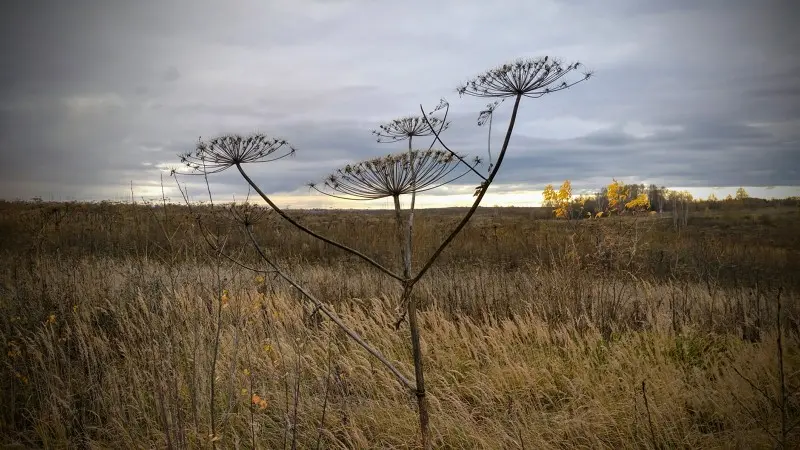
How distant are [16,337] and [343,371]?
Answer: 427cm

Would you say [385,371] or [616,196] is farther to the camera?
[616,196]

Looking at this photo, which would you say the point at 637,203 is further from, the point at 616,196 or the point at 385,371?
the point at 385,371

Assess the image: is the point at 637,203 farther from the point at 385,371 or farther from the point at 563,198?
the point at 385,371

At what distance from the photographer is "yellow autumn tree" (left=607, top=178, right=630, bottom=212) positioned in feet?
32.8

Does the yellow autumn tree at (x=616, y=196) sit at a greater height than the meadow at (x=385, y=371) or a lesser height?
greater

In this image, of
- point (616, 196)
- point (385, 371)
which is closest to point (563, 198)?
point (616, 196)

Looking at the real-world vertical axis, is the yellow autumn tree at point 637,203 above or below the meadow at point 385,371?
above

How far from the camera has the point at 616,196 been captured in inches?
408

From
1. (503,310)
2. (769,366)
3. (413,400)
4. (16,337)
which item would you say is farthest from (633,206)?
(16,337)

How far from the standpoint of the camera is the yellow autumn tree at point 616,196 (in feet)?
32.8

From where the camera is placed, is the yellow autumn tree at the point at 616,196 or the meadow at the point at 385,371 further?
the yellow autumn tree at the point at 616,196

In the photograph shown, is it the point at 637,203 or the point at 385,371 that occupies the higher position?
the point at 637,203

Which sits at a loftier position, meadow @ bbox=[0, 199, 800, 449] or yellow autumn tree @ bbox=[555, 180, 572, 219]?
yellow autumn tree @ bbox=[555, 180, 572, 219]

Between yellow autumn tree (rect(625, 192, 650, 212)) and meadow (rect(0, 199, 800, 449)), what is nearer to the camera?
meadow (rect(0, 199, 800, 449))
